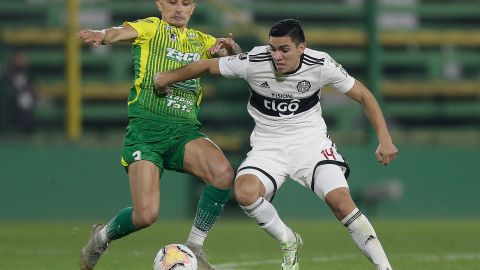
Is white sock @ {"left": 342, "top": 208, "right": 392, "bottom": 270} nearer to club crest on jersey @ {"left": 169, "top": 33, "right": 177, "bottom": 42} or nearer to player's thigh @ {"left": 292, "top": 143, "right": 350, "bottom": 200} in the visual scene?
player's thigh @ {"left": 292, "top": 143, "right": 350, "bottom": 200}

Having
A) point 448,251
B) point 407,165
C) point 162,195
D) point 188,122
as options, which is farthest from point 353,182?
point 188,122

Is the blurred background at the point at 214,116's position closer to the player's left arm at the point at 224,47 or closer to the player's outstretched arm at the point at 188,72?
the player's left arm at the point at 224,47

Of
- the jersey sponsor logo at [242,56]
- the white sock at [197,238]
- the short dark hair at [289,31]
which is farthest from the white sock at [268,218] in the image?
the short dark hair at [289,31]

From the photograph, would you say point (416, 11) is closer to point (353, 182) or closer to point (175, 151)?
point (353, 182)

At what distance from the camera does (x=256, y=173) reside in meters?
8.61

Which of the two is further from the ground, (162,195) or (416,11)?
(416,11)

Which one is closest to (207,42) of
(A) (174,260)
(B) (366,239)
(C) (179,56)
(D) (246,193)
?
(C) (179,56)

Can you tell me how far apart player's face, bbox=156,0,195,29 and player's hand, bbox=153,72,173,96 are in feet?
1.85

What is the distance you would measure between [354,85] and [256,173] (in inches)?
36.8

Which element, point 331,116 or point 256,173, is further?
point 331,116

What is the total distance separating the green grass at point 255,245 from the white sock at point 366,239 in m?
1.31

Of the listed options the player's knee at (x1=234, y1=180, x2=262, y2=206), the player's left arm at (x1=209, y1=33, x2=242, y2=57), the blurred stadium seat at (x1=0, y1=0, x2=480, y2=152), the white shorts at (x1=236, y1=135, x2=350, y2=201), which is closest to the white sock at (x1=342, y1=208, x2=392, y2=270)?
the white shorts at (x1=236, y1=135, x2=350, y2=201)

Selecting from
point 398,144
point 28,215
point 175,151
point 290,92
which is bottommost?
point 28,215

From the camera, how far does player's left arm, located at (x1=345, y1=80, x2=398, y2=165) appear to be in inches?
325
